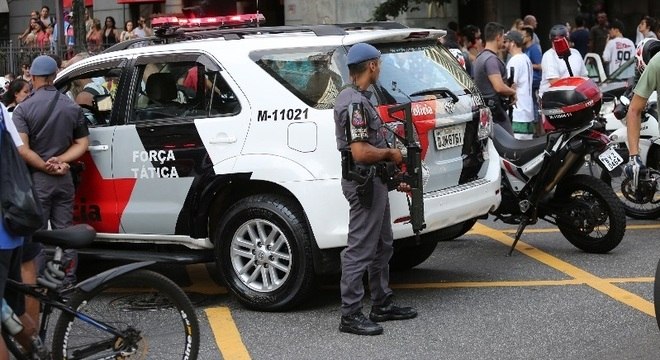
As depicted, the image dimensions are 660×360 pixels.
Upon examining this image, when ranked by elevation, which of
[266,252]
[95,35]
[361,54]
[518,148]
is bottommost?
[266,252]

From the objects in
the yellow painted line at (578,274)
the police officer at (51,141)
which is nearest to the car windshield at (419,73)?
the yellow painted line at (578,274)

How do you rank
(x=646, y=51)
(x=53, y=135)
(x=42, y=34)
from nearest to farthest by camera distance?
(x=53, y=135)
(x=646, y=51)
(x=42, y=34)

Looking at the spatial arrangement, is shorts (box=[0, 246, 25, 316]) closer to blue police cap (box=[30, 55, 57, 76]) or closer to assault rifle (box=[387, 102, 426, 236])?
assault rifle (box=[387, 102, 426, 236])

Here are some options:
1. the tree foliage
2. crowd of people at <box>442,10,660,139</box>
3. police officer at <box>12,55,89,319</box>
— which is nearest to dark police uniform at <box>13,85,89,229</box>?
police officer at <box>12,55,89,319</box>

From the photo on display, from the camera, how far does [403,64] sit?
8.02m

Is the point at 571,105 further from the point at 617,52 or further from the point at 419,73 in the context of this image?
the point at 617,52

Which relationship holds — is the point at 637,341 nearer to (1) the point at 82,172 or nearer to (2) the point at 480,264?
(2) the point at 480,264

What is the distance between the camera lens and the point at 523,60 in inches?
551

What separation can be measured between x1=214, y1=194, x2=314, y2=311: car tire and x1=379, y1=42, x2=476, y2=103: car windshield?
0.95 metres

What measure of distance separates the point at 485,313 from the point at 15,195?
334cm

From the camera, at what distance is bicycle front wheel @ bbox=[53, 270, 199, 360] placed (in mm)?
5742

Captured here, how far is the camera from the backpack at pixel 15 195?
5.36m

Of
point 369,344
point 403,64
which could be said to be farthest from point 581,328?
point 403,64

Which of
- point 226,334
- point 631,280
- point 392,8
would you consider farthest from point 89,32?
point 226,334
